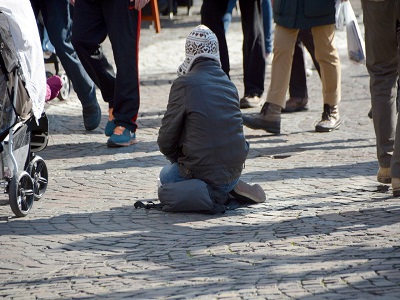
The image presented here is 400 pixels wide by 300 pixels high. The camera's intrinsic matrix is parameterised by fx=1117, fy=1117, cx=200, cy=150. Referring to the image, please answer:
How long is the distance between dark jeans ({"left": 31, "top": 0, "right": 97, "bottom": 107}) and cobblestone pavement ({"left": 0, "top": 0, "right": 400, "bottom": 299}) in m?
0.43

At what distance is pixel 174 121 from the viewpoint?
7285 millimetres

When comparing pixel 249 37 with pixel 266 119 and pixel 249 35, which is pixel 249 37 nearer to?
pixel 249 35

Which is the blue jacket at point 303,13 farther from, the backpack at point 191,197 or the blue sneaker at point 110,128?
the backpack at point 191,197

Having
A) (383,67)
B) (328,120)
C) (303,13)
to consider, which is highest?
(383,67)

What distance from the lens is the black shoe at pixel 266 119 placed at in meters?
9.84

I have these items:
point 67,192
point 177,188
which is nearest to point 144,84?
point 67,192

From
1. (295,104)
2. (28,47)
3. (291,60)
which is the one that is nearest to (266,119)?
(291,60)

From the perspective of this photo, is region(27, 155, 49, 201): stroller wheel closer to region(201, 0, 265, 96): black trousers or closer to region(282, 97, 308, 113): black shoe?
region(201, 0, 265, 96): black trousers

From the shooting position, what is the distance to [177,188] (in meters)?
7.18

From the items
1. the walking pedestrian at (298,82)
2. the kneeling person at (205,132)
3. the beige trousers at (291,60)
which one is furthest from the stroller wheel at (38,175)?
the walking pedestrian at (298,82)

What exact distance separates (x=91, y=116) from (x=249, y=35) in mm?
2033

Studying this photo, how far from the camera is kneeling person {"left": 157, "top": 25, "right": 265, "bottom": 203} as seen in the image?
7.26m

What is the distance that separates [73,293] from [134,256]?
0.77 metres

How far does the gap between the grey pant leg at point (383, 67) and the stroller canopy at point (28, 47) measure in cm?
221
